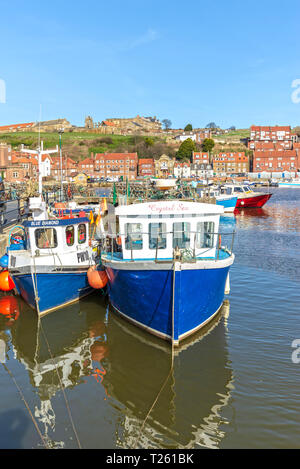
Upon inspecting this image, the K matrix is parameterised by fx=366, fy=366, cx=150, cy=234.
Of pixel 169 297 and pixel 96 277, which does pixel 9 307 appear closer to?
pixel 96 277

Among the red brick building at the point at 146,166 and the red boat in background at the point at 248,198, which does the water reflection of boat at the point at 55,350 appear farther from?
the red brick building at the point at 146,166

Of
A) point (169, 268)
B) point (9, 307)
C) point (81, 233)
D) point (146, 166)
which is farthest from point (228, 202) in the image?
point (146, 166)

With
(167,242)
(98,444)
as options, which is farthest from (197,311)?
(98,444)

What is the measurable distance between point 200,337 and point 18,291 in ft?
31.1

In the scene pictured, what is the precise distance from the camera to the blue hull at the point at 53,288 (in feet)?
49.0

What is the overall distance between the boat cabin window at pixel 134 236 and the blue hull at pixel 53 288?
3.63 metres

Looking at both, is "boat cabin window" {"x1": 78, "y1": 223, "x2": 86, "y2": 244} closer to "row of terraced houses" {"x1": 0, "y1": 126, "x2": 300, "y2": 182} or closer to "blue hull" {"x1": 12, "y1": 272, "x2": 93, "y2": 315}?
"blue hull" {"x1": 12, "y1": 272, "x2": 93, "y2": 315}

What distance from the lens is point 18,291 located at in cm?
1780

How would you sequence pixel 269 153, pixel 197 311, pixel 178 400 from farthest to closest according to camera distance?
pixel 269 153 → pixel 197 311 → pixel 178 400

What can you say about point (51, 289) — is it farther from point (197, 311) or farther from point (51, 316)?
point (197, 311)

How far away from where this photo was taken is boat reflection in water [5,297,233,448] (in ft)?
27.9

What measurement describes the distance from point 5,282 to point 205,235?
34.6 ft

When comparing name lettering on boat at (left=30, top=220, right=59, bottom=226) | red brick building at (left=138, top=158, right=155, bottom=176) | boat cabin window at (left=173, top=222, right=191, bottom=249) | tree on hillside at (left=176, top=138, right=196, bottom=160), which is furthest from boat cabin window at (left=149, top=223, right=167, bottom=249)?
tree on hillside at (left=176, top=138, right=196, bottom=160)

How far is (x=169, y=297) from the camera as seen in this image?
37.8 ft
